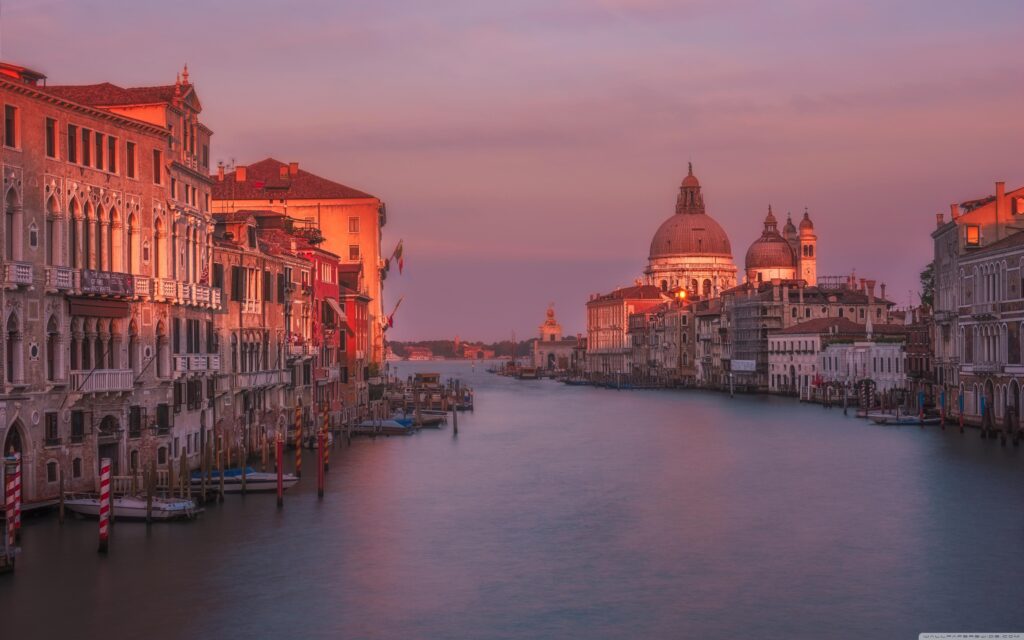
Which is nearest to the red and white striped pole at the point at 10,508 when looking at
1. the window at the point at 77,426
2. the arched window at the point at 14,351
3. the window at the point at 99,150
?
the arched window at the point at 14,351

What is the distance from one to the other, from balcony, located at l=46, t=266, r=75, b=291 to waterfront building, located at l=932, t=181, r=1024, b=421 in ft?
86.7

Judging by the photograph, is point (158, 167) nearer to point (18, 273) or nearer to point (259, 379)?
point (18, 273)

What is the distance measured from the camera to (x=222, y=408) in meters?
33.0

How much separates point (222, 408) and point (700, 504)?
427 inches

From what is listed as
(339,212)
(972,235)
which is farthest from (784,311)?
(972,235)

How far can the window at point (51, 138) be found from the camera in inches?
941

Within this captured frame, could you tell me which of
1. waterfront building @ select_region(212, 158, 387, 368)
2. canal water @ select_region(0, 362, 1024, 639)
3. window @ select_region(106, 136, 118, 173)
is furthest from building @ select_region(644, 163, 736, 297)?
window @ select_region(106, 136, 118, 173)

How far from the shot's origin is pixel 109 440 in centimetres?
2567

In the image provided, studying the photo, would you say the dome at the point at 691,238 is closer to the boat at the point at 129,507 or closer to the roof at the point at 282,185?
the roof at the point at 282,185

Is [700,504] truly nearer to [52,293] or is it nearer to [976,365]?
[52,293]

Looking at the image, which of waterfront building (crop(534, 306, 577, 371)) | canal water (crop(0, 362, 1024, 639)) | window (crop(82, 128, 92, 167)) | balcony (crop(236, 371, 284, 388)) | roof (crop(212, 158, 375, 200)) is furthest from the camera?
waterfront building (crop(534, 306, 577, 371))

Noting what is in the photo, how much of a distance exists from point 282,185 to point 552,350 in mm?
129388

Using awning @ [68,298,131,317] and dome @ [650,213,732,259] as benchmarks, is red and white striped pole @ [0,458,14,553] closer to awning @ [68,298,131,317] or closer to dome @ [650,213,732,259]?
awning @ [68,298,131,317]

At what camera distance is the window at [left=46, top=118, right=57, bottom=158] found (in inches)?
941
